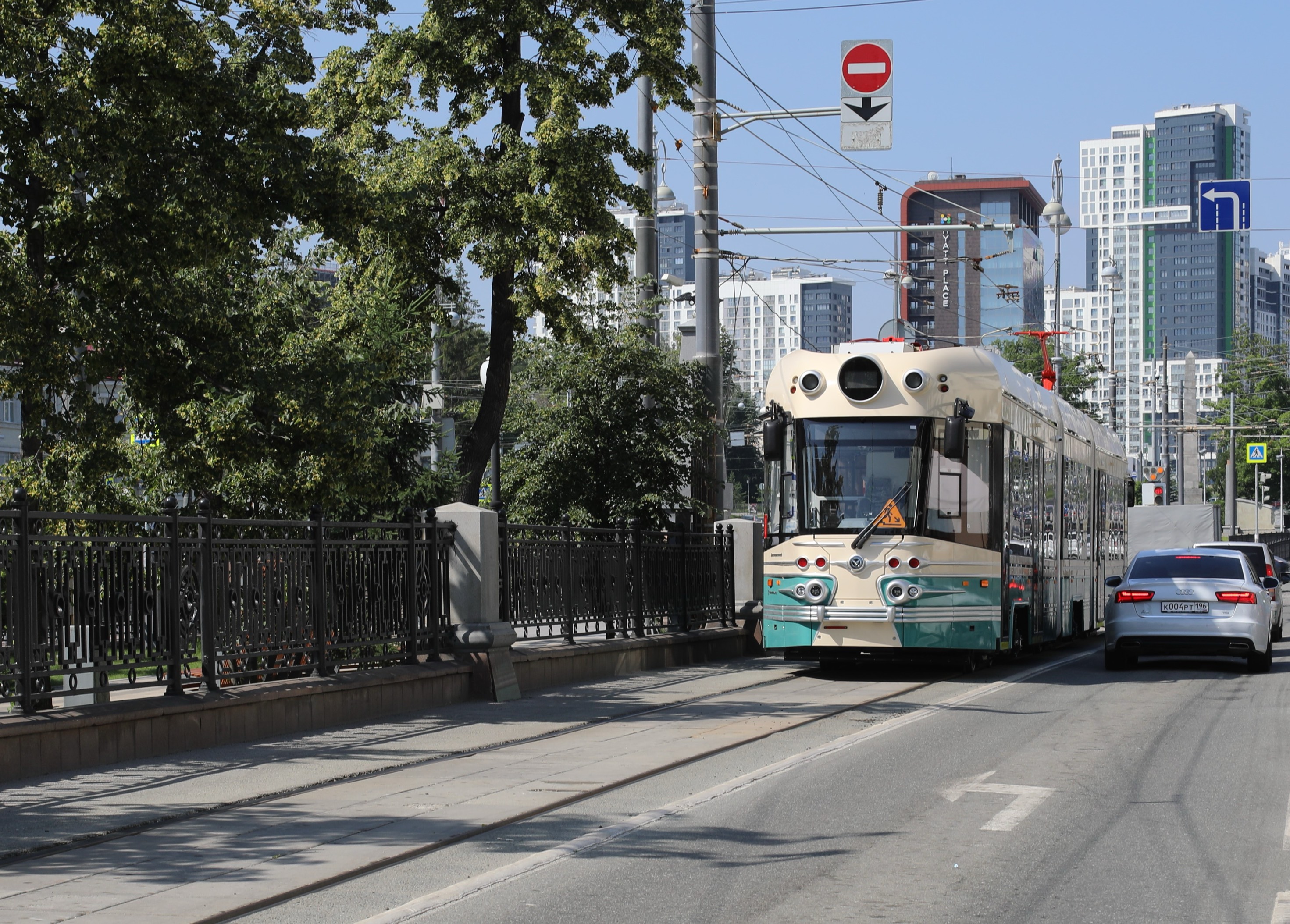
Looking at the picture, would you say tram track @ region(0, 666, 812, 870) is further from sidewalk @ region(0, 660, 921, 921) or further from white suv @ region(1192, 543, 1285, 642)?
white suv @ region(1192, 543, 1285, 642)

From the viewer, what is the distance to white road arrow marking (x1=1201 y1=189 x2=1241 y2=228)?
97.6ft

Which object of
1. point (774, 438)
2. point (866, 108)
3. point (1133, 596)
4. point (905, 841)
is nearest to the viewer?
point (905, 841)

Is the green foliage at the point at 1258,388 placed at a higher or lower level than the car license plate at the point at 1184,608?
higher

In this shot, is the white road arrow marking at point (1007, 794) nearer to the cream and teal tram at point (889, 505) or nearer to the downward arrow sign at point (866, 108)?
the cream and teal tram at point (889, 505)

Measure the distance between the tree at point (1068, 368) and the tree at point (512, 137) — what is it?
5333cm

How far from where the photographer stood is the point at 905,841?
8023mm

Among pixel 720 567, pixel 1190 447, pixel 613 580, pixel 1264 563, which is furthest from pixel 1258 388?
pixel 613 580

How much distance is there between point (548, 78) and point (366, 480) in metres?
6.62

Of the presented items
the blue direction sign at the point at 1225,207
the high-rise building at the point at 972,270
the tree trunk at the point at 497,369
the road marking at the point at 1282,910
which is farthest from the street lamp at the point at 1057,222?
the high-rise building at the point at 972,270

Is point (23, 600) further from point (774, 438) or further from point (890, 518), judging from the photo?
point (890, 518)

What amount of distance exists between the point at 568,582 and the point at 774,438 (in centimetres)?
286

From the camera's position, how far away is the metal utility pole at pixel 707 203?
2367cm

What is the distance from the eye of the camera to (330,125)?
21641 mm

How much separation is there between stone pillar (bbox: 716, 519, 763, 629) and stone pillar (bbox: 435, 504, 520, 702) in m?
8.99
